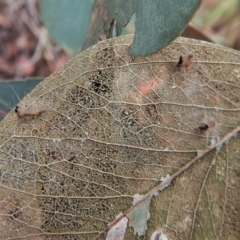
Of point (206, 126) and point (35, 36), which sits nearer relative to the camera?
point (206, 126)

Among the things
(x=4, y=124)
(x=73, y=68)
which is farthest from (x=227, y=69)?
(x=4, y=124)

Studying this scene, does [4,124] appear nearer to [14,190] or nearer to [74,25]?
[14,190]

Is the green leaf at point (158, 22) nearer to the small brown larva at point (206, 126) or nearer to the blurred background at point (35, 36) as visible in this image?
the small brown larva at point (206, 126)

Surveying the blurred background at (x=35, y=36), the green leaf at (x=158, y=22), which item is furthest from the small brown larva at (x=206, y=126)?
the blurred background at (x=35, y=36)

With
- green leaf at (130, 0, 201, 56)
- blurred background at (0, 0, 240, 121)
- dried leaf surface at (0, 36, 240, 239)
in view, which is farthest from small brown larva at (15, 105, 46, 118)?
blurred background at (0, 0, 240, 121)

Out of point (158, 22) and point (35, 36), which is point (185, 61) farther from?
point (35, 36)

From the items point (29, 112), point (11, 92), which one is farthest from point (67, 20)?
point (29, 112)

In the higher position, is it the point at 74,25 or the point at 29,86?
the point at 74,25

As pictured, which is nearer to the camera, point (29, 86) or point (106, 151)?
point (106, 151)
